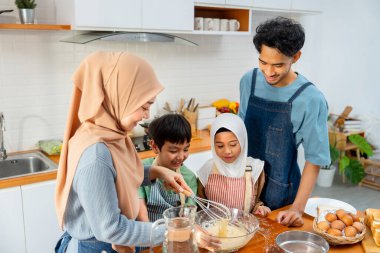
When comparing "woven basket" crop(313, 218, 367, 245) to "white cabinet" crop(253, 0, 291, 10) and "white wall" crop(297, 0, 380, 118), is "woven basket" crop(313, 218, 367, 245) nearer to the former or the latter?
"white cabinet" crop(253, 0, 291, 10)

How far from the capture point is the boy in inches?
67.2

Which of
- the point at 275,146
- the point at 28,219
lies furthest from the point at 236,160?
the point at 28,219

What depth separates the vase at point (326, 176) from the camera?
4.41 metres

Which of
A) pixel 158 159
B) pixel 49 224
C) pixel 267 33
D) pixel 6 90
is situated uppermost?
pixel 267 33

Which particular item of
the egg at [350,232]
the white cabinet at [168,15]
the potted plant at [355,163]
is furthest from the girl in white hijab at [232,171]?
the potted plant at [355,163]

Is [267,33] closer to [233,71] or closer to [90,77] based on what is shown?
[90,77]

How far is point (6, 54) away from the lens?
8.76ft

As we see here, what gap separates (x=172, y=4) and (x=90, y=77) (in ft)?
5.94

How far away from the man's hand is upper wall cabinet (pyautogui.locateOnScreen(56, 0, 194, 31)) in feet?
5.48

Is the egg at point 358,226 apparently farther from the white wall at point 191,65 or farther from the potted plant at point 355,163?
the potted plant at point 355,163

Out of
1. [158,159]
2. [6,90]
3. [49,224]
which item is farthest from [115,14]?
[49,224]

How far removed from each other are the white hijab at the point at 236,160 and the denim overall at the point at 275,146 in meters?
0.07

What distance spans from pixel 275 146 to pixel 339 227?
52 centimetres

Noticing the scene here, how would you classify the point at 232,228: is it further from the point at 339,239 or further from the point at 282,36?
the point at 282,36
